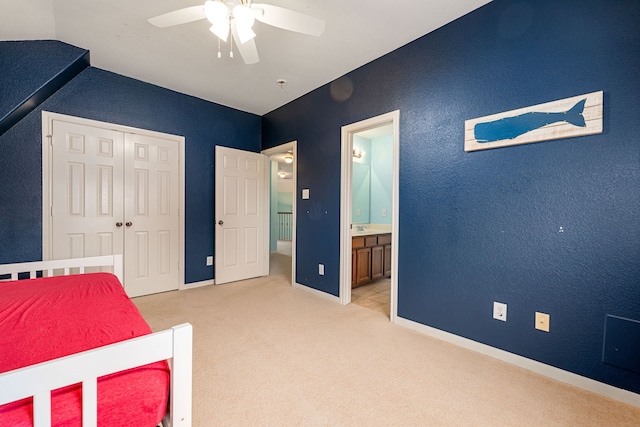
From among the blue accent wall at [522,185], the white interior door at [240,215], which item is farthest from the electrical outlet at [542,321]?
the white interior door at [240,215]

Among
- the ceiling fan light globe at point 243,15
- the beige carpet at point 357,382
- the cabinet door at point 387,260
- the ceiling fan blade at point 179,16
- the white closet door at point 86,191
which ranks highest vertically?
the ceiling fan blade at point 179,16

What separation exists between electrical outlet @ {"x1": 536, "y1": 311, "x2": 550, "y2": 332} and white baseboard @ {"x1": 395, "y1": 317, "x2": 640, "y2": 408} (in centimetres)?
24

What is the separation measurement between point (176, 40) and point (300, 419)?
3062 millimetres

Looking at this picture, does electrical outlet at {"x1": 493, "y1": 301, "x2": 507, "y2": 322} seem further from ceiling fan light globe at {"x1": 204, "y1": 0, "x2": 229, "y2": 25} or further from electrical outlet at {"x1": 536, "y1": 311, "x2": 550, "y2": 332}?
Result: ceiling fan light globe at {"x1": 204, "y1": 0, "x2": 229, "y2": 25}

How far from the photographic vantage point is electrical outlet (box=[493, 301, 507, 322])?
1.93 meters

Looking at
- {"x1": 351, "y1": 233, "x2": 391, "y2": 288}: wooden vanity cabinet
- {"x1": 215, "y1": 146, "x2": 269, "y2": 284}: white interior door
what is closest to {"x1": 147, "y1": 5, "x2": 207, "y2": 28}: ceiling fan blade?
{"x1": 215, "y1": 146, "x2": 269, "y2": 284}: white interior door

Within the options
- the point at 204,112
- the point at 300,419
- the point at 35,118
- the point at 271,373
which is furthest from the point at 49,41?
the point at 300,419

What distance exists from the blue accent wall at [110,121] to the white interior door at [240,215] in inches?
6.0

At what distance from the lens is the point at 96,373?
2.45 feet

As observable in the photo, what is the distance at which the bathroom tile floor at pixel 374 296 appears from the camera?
9.80 feet

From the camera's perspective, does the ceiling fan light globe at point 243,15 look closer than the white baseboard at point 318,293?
Yes

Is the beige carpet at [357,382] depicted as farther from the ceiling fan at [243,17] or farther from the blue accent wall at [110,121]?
the ceiling fan at [243,17]

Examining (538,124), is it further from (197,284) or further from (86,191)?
(86,191)

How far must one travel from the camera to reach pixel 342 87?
3.07 metres
